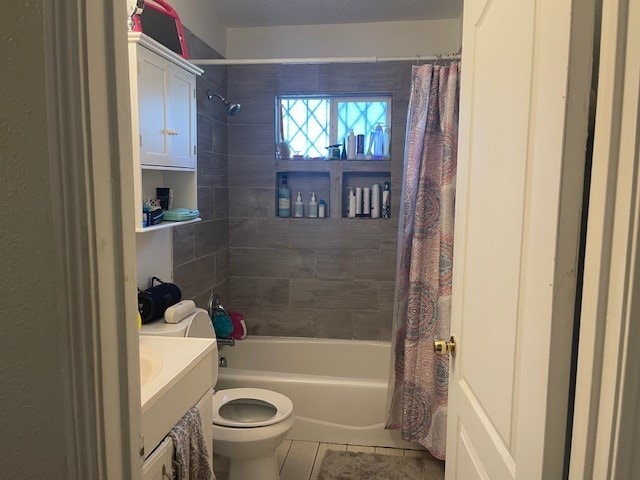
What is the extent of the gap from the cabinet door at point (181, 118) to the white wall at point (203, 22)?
55 cm

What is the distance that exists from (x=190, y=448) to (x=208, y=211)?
1.74 m

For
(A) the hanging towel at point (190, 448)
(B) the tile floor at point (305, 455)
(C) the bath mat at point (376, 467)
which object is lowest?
(B) the tile floor at point (305, 455)

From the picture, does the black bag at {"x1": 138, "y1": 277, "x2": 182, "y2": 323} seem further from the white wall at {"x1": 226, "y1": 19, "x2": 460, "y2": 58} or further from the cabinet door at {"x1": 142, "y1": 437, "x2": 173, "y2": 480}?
the white wall at {"x1": 226, "y1": 19, "x2": 460, "y2": 58}

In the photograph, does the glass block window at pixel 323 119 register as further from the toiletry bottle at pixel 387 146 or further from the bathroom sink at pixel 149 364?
the bathroom sink at pixel 149 364

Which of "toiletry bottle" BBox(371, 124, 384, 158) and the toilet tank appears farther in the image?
"toiletry bottle" BBox(371, 124, 384, 158)

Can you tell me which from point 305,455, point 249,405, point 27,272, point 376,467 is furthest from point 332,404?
point 27,272

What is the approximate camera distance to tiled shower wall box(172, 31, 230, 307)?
2787 mm

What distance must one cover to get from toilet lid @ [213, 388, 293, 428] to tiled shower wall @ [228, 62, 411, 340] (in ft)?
3.39

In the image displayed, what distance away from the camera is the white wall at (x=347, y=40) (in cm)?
322

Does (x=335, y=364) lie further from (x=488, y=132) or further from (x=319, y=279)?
(x=488, y=132)

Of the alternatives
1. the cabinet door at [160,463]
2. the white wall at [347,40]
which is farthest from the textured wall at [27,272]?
the white wall at [347,40]

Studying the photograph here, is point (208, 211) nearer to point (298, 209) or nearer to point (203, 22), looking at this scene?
point (298, 209)

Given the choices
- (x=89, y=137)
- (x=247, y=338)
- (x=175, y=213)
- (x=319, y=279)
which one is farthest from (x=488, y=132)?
(x=247, y=338)

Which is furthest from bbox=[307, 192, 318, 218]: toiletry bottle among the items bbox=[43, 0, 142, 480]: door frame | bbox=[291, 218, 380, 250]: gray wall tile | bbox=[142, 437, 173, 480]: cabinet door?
bbox=[43, 0, 142, 480]: door frame
